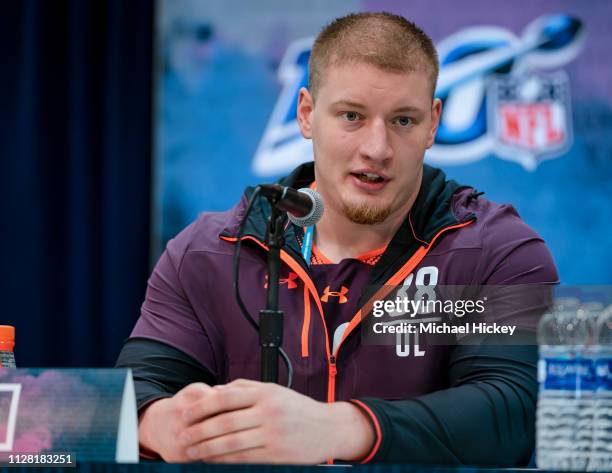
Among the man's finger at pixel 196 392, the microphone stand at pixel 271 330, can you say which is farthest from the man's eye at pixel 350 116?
the man's finger at pixel 196 392

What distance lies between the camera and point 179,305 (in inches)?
76.2

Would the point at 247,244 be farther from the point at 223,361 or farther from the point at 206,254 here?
the point at 223,361

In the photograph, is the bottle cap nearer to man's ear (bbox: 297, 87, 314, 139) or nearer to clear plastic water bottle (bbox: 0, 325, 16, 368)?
clear plastic water bottle (bbox: 0, 325, 16, 368)

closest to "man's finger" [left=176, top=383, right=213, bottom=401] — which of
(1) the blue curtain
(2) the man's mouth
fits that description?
(2) the man's mouth

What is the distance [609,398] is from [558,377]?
7cm

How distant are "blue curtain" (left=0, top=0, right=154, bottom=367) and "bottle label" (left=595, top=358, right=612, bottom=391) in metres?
2.21

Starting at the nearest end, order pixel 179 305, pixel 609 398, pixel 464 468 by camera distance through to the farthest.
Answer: pixel 464 468 < pixel 609 398 < pixel 179 305

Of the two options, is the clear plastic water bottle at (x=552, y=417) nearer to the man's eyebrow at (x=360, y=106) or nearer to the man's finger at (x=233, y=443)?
the man's finger at (x=233, y=443)

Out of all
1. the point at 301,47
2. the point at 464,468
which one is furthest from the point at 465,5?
the point at 464,468

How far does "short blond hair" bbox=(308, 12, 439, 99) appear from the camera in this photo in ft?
6.06

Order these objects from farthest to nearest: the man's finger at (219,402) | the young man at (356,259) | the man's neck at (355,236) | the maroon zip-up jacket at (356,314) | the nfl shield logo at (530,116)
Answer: the nfl shield logo at (530,116) < the man's neck at (355,236) < the young man at (356,259) < the maroon zip-up jacket at (356,314) < the man's finger at (219,402)

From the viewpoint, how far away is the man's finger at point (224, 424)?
1.23 metres

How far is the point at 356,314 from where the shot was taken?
5.99 ft

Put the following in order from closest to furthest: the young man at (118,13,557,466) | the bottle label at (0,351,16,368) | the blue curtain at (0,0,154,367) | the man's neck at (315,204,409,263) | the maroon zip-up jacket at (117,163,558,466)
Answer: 1. the bottle label at (0,351,16,368)
2. the maroon zip-up jacket at (117,163,558,466)
3. the young man at (118,13,557,466)
4. the man's neck at (315,204,409,263)
5. the blue curtain at (0,0,154,367)
